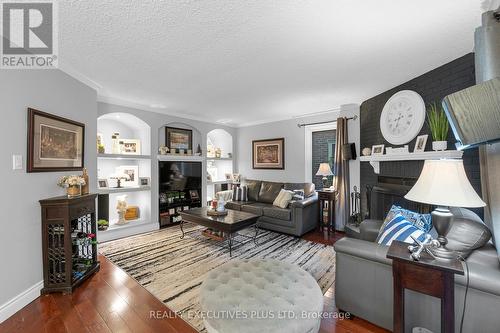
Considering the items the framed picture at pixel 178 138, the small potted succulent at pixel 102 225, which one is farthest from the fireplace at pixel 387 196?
the small potted succulent at pixel 102 225

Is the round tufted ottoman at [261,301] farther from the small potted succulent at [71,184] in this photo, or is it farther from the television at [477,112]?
the small potted succulent at [71,184]

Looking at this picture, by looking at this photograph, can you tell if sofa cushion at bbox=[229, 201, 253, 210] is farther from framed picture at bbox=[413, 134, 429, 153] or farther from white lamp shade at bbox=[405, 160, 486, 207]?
white lamp shade at bbox=[405, 160, 486, 207]

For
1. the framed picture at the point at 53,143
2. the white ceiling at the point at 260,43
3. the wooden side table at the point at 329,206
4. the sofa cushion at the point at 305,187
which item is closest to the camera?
the white ceiling at the point at 260,43

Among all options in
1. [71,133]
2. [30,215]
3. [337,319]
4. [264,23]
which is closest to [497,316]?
[337,319]

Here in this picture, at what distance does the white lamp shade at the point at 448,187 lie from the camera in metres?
1.25

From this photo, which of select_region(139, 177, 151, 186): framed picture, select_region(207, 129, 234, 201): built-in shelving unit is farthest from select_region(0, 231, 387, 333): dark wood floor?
select_region(207, 129, 234, 201): built-in shelving unit

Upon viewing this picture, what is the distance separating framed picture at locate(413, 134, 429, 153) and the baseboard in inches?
174

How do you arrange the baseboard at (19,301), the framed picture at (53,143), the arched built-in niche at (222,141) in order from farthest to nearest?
the arched built-in niche at (222,141) < the framed picture at (53,143) < the baseboard at (19,301)

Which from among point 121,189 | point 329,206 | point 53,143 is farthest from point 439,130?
point 121,189

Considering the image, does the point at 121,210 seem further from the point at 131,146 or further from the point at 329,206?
the point at 329,206

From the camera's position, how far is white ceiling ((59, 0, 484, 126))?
1.54 meters

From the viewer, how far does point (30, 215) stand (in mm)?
2084

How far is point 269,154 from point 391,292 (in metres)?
4.05

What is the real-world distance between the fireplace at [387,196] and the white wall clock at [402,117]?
1.83ft
